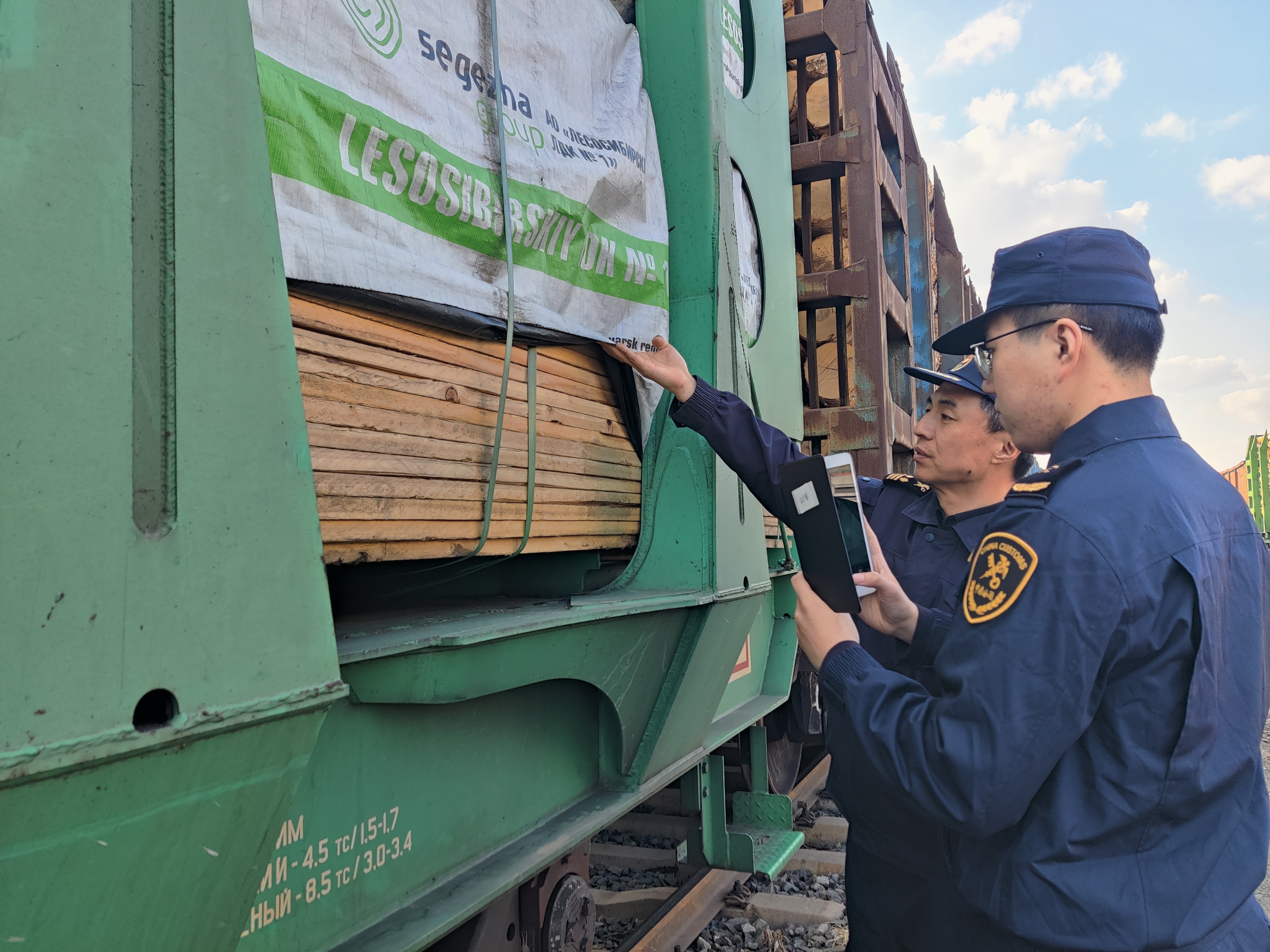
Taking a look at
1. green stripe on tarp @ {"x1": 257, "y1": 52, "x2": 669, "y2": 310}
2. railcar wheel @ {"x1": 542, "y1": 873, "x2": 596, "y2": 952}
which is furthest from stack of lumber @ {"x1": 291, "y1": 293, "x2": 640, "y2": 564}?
railcar wheel @ {"x1": 542, "y1": 873, "x2": 596, "y2": 952}

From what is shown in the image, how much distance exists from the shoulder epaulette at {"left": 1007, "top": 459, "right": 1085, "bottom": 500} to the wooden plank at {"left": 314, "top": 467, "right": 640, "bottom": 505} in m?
0.90

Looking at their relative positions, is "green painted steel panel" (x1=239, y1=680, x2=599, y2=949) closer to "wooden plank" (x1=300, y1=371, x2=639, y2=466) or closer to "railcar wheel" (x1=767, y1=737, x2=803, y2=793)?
"wooden plank" (x1=300, y1=371, x2=639, y2=466)

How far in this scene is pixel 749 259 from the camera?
293cm

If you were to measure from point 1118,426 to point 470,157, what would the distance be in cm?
123

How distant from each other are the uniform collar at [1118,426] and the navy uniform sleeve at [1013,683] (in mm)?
187

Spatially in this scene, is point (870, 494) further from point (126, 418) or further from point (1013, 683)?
point (126, 418)

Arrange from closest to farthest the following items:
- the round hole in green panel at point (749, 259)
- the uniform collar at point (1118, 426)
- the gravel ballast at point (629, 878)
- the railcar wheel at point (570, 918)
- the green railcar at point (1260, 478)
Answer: the uniform collar at point (1118, 426), the railcar wheel at point (570, 918), the round hole in green panel at point (749, 259), the gravel ballast at point (629, 878), the green railcar at point (1260, 478)

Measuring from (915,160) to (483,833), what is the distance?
660 centimetres

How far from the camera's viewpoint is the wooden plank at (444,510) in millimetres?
1293

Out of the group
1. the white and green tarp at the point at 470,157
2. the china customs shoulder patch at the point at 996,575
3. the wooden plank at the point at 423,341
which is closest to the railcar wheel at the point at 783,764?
the white and green tarp at the point at 470,157

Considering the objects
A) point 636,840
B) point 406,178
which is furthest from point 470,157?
point 636,840

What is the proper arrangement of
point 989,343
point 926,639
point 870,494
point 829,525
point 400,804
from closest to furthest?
point 400,804, point 989,343, point 829,525, point 926,639, point 870,494

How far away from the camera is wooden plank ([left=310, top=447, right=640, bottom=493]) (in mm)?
1279

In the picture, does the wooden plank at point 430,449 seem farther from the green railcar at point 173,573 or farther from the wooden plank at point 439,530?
the green railcar at point 173,573
